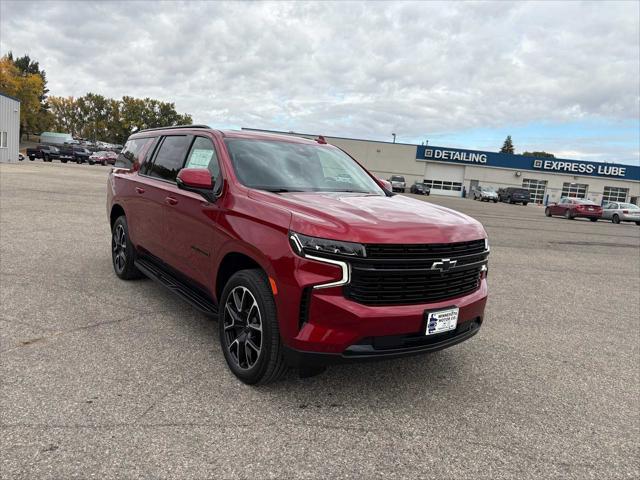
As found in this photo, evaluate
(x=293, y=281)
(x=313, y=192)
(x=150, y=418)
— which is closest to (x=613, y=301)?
(x=313, y=192)

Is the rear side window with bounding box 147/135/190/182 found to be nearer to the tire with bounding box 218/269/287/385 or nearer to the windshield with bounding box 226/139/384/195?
the windshield with bounding box 226/139/384/195

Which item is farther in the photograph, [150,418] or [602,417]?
[602,417]

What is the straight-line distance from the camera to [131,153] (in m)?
6.12

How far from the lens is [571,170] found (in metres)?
63.8

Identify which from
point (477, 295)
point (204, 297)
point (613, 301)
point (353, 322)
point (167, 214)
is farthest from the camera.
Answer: point (613, 301)

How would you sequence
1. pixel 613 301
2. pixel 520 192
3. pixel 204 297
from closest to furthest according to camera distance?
pixel 204 297
pixel 613 301
pixel 520 192

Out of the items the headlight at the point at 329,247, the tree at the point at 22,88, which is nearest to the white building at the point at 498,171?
the tree at the point at 22,88

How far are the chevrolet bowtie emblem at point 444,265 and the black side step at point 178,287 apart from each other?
1823 millimetres

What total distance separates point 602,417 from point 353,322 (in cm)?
200

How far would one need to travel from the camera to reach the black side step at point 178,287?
398cm

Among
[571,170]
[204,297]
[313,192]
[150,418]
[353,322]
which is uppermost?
[571,170]

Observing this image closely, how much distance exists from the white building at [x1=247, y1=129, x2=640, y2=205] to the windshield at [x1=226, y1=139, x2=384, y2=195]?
60.8 m

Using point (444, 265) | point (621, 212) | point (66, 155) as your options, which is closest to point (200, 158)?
point (444, 265)

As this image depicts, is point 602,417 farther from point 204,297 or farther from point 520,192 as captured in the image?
point 520,192
